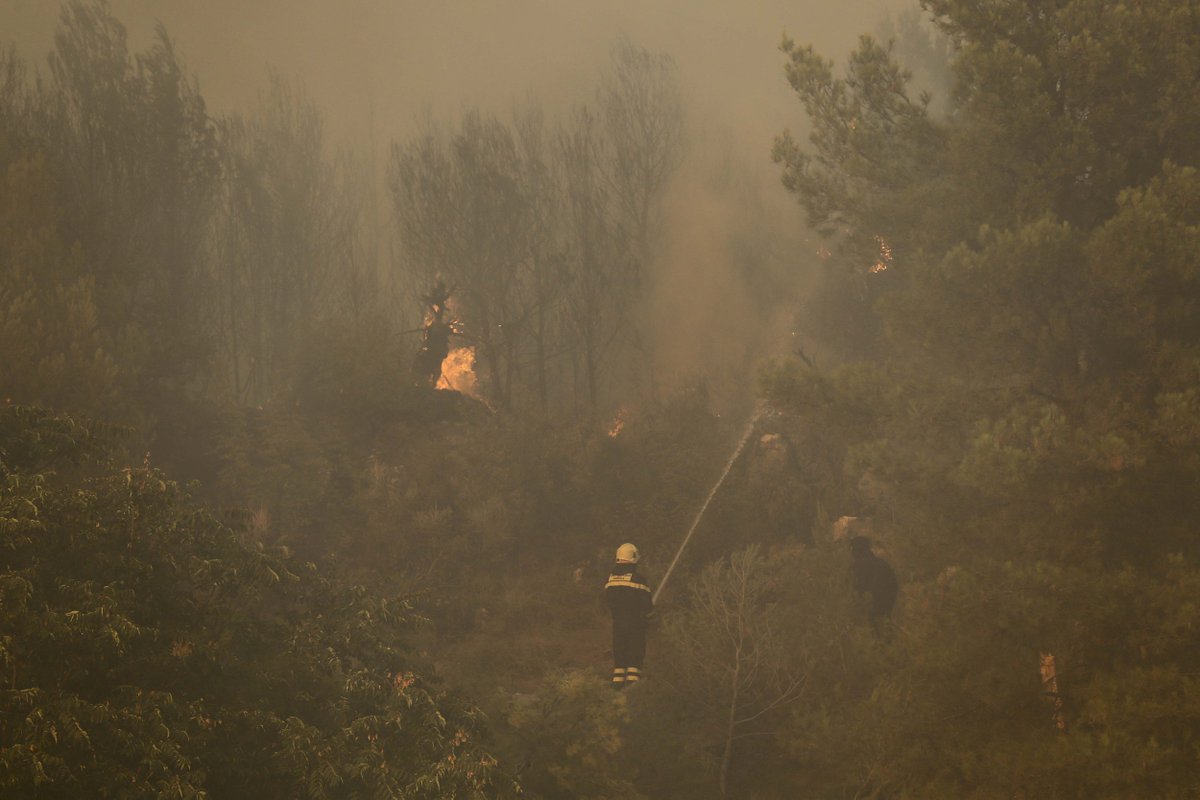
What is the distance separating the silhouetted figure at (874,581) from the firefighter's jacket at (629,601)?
9.90 ft

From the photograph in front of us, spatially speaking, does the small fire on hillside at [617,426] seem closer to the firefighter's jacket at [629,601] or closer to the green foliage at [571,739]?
the firefighter's jacket at [629,601]

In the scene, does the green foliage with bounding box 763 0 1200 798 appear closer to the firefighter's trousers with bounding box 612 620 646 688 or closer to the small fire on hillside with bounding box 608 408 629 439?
the firefighter's trousers with bounding box 612 620 646 688

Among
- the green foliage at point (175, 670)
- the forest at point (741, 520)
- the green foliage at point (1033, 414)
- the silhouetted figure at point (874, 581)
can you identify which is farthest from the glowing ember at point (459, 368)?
the green foliage at point (175, 670)

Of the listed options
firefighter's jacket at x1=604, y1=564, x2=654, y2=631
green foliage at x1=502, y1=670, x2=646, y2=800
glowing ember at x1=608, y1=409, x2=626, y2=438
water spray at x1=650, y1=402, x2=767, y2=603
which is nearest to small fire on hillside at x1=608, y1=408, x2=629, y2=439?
glowing ember at x1=608, y1=409, x2=626, y2=438

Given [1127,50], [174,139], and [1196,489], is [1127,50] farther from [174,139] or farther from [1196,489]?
[174,139]

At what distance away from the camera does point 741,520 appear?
19.8 m

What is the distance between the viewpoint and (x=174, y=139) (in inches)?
1057

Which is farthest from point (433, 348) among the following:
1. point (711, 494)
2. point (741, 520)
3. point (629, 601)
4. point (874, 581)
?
point (874, 581)

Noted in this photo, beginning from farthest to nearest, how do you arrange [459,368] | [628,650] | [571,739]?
[459,368] → [628,650] → [571,739]

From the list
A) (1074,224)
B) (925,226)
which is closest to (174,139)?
(925,226)

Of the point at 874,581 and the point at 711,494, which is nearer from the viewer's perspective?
the point at 874,581

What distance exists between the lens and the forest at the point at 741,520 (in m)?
7.85

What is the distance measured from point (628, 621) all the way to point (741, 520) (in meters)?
7.40

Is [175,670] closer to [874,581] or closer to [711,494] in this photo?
[874,581]
